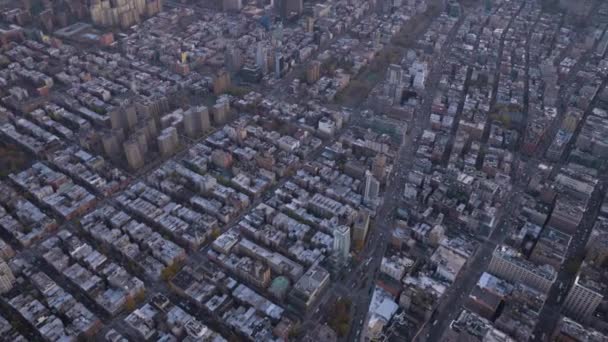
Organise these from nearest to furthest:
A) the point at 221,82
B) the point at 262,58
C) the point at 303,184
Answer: the point at 303,184, the point at 221,82, the point at 262,58

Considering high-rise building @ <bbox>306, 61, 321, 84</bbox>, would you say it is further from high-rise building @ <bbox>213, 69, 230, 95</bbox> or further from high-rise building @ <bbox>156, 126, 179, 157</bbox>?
high-rise building @ <bbox>156, 126, 179, 157</bbox>

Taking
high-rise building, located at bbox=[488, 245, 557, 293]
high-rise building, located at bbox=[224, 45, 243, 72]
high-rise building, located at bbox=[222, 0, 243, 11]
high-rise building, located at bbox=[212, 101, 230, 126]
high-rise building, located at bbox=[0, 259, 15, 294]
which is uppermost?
high-rise building, located at bbox=[222, 0, 243, 11]

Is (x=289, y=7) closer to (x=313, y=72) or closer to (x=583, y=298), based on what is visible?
(x=313, y=72)

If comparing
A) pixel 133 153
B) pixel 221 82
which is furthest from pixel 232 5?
pixel 133 153

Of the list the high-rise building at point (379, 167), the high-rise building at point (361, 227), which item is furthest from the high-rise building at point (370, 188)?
the high-rise building at point (361, 227)

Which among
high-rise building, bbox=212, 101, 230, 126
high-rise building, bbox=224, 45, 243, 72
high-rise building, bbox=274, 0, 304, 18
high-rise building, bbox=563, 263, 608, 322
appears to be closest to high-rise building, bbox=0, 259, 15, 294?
high-rise building, bbox=212, 101, 230, 126

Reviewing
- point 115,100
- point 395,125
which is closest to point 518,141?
point 395,125
